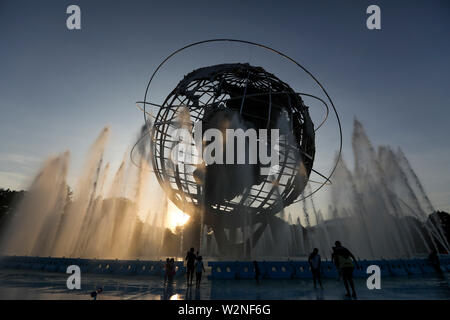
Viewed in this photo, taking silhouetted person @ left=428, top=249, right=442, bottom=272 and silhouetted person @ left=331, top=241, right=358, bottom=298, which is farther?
silhouetted person @ left=428, top=249, right=442, bottom=272

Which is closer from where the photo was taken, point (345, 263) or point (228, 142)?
point (345, 263)

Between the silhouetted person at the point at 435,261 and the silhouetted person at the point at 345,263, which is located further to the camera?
the silhouetted person at the point at 435,261

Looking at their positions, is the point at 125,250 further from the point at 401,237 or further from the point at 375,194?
the point at 401,237

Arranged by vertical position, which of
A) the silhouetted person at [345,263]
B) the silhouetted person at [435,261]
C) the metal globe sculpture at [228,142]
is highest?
the metal globe sculpture at [228,142]

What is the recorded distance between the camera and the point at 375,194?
54.1ft

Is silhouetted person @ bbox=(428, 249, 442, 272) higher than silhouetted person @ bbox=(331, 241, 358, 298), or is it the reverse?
silhouetted person @ bbox=(331, 241, 358, 298)

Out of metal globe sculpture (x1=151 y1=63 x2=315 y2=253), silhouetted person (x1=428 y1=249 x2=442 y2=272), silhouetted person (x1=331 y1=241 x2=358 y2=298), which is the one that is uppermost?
metal globe sculpture (x1=151 y1=63 x2=315 y2=253)

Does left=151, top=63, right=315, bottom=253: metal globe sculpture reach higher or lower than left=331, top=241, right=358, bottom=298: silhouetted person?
higher

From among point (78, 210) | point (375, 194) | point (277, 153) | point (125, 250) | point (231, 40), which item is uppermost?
point (231, 40)

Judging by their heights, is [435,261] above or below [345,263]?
below

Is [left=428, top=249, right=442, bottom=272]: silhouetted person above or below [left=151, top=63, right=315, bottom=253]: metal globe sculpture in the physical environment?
below

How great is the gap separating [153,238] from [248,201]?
1033 centimetres

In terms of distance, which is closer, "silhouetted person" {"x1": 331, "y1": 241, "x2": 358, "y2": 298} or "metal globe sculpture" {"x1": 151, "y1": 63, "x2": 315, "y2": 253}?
"silhouetted person" {"x1": 331, "y1": 241, "x2": 358, "y2": 298}

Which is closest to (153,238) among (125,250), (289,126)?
Result: (125,250)
